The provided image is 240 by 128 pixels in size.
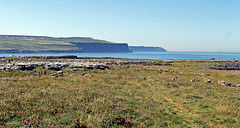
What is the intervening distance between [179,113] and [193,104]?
153 inches

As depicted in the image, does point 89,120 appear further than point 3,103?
No

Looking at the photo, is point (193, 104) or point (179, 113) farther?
point (193, 104)

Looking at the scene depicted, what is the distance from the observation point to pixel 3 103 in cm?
1334

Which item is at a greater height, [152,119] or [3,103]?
[3,103]

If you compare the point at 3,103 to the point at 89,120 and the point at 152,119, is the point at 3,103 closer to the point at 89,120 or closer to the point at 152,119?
the point at 89,120

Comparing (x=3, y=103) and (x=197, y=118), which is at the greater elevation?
(x=3, y=103)

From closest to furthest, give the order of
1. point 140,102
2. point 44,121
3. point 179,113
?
point 44,121
point 179,113
point 140,102

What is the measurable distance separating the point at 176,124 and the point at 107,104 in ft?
19.6

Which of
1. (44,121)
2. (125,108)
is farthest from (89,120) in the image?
(125,108)

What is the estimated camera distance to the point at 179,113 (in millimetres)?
16047

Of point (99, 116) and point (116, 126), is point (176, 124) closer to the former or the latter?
point (116, 126)

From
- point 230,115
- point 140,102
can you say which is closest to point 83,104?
point 140,102

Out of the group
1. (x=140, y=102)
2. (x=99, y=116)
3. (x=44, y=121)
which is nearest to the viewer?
(x=44, y=121)

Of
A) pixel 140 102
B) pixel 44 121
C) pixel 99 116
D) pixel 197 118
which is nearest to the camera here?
pixel 44 121
